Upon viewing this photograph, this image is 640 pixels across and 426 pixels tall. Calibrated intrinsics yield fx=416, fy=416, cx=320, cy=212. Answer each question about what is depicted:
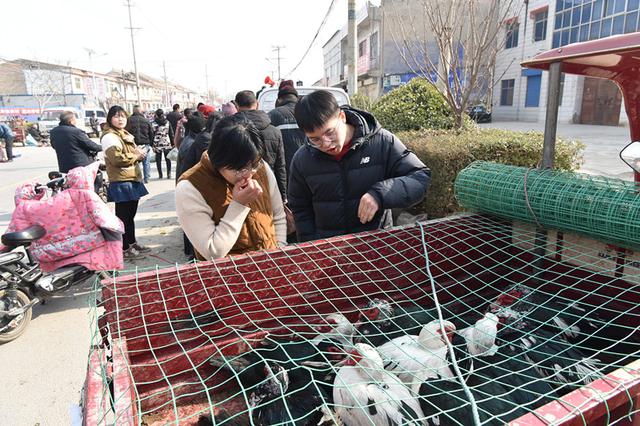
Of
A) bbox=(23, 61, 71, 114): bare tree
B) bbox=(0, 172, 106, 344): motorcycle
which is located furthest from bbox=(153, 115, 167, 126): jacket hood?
bbox=(23, 61, 71, 114): bare tree

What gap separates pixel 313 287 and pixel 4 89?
73.9 metres

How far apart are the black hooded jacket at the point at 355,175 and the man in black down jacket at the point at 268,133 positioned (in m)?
1.54

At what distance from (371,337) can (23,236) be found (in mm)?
3110

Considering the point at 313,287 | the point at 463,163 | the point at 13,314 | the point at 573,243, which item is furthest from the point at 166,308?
the point at 463,163

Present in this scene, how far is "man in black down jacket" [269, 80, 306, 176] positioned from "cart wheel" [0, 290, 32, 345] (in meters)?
2.80

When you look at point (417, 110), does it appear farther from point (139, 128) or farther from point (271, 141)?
point (139, 128)

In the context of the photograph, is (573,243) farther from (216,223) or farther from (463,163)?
(463,163)

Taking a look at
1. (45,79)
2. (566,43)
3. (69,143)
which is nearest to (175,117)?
(69,143)

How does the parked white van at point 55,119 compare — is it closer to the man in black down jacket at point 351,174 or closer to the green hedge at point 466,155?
the green hedge at point 466,155

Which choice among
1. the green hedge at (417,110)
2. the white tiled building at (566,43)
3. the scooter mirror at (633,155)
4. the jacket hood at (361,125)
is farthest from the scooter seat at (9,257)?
the white tiled building at (566,43)

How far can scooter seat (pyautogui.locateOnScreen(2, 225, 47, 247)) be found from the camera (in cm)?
341

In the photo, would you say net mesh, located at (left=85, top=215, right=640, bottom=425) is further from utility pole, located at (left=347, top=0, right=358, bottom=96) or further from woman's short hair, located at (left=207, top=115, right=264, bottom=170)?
utility pole, located at (left=347, top=0, right=358, bottom=96)

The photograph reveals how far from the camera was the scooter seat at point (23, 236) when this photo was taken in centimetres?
341

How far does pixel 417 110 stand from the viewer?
23.6ft
